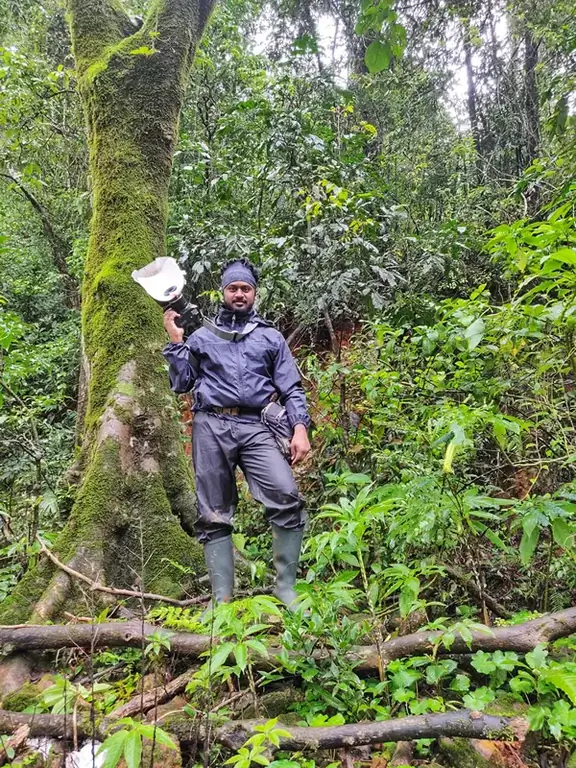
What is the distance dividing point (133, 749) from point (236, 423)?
2119 mm

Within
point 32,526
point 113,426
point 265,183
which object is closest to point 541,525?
point 113,426

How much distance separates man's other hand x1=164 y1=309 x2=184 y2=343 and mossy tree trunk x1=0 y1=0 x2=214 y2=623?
0.89 meters

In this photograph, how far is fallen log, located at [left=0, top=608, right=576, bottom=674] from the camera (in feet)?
7.54

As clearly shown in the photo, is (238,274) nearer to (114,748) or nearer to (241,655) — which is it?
(241,655)

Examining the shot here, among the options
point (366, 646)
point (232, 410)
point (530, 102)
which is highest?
point (530, 102)

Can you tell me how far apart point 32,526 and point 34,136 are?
7266 mm

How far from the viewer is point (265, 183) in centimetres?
692

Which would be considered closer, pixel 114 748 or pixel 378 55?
pixel 114 748

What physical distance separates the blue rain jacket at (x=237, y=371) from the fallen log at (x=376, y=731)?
5.94 ft

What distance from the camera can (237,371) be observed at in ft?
11.5

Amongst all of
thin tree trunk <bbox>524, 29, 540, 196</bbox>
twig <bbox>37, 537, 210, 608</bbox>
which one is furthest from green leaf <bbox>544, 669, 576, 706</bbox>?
thin tree trunk <bbox>524, 29, 540, 196</bbox>

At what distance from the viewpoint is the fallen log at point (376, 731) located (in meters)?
1.85

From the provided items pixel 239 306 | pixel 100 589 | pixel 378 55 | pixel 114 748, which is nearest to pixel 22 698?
pixel 100 589

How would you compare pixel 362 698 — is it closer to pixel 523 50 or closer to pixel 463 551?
pixel 463 551
